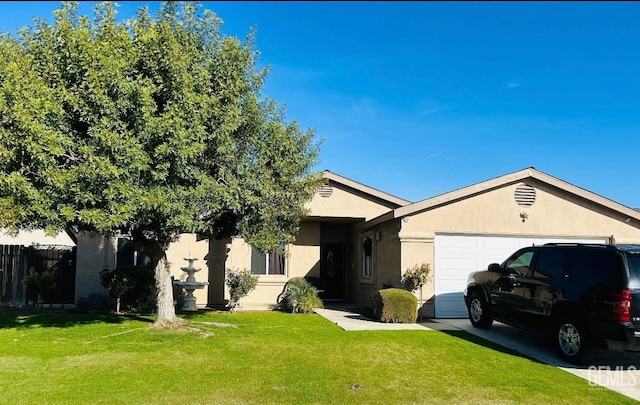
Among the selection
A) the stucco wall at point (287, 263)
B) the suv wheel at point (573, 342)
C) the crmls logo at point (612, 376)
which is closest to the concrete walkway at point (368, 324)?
the stucco wall at point (287, 263)

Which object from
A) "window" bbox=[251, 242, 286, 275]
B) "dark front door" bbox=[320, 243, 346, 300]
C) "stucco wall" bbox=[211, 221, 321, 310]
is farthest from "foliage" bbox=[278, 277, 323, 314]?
"dark front door" bbox=[320, 243, 346, 300]

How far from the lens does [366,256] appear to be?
61.1 feet

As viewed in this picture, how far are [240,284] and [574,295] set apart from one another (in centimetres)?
985

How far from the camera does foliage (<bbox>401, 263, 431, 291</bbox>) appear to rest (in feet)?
46.0

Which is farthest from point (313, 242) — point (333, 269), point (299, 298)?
point (299, 298)

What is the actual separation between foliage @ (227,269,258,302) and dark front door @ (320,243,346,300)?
502 centimetres

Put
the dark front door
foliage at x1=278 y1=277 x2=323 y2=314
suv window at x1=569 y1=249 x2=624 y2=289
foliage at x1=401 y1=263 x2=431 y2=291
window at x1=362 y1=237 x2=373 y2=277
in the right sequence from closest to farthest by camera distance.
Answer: suv window at x1=569 y1=249 x2=624 y2=289, foliage at x1=401 y1=263 x2=431 y2=291, foliage at x1=278 y1=277 x2=323 y2=314, window at x1=362 y1=237 x2=373 y2=277, the dark front door

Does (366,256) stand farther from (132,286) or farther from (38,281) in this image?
(38,281)

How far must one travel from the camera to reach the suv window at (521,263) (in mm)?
10617

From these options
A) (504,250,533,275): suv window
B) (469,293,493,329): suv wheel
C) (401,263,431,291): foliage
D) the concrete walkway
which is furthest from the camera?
(401,263,431,291): foliage

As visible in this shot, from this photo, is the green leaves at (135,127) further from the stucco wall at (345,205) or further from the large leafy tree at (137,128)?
the stucco wall at (345,205)

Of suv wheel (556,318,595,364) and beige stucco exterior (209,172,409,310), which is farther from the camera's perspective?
beige stucco exterior (209,172,409,310)

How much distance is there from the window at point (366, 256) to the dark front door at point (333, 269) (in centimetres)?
239

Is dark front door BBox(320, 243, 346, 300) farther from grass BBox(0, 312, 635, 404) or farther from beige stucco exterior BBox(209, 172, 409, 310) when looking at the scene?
grass BBox(0, 312, 635, 404)
